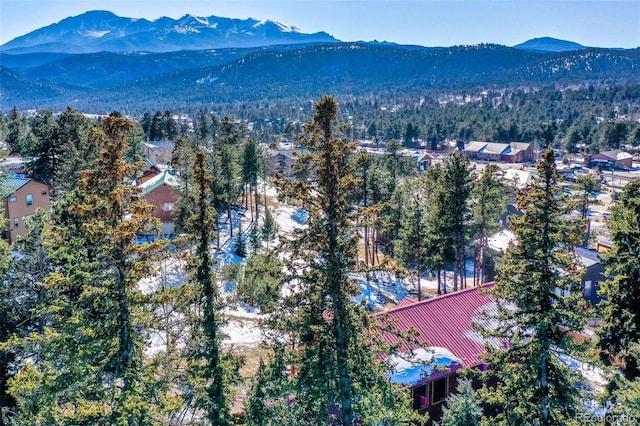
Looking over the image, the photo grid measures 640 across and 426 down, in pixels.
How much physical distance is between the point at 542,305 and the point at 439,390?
341 inches

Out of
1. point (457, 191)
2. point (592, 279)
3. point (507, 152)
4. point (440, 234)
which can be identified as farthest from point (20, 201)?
point (507, 152)

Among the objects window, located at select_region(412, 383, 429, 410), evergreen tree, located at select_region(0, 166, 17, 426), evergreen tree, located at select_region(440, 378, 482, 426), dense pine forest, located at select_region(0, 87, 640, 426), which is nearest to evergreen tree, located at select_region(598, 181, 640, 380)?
dense pine forest, located at select_region(0, 87, 640, 426)

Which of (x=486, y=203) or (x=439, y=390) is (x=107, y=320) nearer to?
(x=439, y=390)

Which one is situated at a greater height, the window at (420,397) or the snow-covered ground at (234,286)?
the window at (420,397)

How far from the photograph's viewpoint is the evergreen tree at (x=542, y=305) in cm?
1373

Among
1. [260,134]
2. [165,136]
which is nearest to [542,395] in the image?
[165,136]

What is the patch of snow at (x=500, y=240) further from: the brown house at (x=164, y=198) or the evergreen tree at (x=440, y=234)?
the brown house at (x=164, y=198)

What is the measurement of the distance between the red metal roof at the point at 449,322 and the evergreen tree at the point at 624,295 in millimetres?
4839

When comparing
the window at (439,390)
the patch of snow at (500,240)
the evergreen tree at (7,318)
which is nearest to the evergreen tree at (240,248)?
the patch of snow at (500,240)

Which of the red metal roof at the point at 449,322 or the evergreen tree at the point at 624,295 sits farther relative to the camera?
the red metal roof at the point at 449,322

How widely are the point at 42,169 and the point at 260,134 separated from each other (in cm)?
12820

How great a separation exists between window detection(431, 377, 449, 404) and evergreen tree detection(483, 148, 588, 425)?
614 cm

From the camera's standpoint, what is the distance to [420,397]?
20.7 metres

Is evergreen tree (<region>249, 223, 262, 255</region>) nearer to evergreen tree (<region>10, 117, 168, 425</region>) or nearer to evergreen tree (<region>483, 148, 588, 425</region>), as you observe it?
evergreen tree (<region>483, 148, 588, 425</region>)
